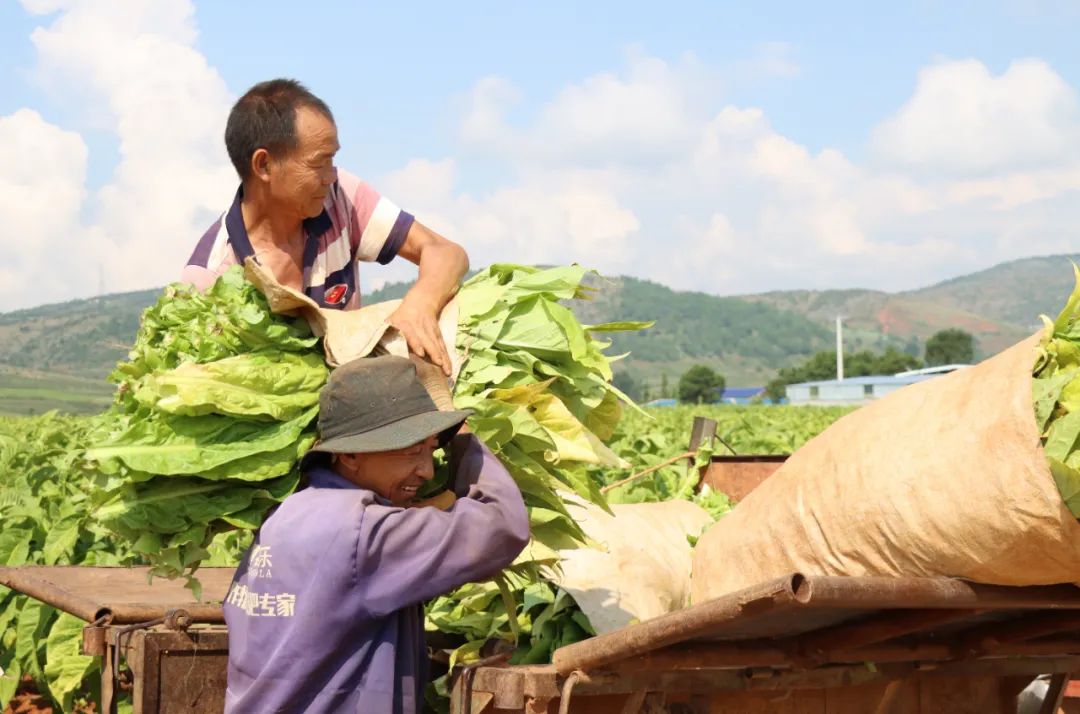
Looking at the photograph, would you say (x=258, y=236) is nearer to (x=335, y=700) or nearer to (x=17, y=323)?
(x=335, y=700)

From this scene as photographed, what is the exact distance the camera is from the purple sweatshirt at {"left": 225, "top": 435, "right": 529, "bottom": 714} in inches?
110

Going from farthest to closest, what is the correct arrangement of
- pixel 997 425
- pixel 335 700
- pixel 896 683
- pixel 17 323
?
1. pixel 17 323
2. pixel 896 683
3. pixel 335 700
4. pixel 997 425

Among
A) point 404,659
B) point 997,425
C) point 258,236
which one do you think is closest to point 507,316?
point 258,236

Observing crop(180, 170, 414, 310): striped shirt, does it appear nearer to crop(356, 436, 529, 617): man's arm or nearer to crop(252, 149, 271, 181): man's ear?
crop(252, 149, 271, 181): man's ear

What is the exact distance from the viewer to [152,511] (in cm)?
296

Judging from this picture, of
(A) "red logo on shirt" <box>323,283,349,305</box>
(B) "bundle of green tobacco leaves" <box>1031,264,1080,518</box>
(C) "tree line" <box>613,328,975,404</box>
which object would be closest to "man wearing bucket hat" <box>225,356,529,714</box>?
(A) "red logo on shirt" <box>323,283,349,305</box>

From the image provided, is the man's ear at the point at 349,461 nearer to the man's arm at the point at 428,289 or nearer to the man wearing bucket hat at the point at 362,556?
the man wearing bucket hat at the point at 362,556

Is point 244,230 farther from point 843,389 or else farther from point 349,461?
point 843,389

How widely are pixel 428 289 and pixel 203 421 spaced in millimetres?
692

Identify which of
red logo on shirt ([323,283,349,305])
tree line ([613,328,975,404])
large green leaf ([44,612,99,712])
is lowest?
large green leaf ([44,612,99,712])

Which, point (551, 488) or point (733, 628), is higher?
point (551, 488)

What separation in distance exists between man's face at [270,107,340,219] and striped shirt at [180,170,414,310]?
0.20m

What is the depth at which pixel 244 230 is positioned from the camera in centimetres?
334

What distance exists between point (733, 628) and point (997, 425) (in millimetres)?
689
